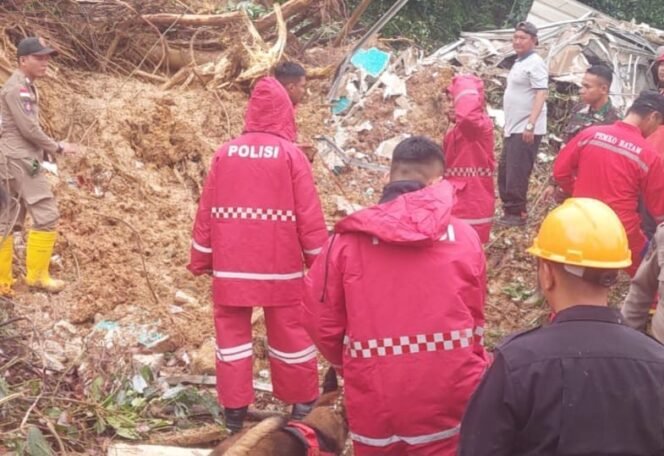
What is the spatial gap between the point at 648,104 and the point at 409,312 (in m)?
2.92

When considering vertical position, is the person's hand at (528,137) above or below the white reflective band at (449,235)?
below

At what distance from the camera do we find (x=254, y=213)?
4.25 metres

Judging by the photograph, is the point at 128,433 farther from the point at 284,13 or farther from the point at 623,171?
the point at 284,13

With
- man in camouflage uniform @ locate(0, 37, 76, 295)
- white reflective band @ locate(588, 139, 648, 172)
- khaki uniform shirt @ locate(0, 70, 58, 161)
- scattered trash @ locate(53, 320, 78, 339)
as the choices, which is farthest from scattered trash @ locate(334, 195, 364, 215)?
white reflective band @ locate(588, 139, 648, 172)

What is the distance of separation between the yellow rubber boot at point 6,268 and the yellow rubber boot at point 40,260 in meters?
0.16

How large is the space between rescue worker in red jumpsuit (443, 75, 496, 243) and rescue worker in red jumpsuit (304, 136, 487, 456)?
10.4ft

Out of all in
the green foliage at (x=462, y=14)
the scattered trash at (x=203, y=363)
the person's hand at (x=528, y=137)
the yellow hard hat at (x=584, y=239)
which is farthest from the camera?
the green foliage at (x=462, y=14)

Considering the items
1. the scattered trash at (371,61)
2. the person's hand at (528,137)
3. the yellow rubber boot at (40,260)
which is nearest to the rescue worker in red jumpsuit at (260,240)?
the yellow rubber boot at (40,260)

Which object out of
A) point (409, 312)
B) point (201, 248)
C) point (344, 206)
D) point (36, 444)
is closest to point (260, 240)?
point (201, 248)

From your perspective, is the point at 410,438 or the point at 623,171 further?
the point at 623,171

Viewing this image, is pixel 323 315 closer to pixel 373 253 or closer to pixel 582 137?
pixel 373 253

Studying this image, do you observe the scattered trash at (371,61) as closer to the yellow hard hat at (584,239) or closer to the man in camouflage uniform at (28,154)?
the man in camouflage uniform at (28,154)

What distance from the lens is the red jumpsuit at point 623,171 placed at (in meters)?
4.79

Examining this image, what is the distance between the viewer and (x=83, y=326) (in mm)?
5711
